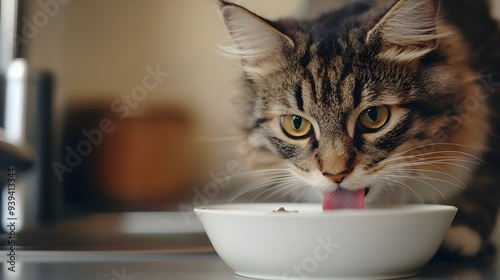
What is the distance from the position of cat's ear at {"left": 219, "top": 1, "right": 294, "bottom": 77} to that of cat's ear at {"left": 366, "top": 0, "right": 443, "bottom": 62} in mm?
162

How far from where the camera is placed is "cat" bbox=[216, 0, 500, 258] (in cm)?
107

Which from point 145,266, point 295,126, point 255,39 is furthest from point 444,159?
point 145,266

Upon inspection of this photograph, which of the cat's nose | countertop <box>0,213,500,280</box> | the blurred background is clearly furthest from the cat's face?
countertop <box>0,213,500,280</box>

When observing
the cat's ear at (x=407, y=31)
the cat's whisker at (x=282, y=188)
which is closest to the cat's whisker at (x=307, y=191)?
the cat's whisker at (x=282, y=188)

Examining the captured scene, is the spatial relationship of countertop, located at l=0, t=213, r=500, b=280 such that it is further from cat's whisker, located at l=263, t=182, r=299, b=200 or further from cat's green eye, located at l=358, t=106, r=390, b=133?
cat's green eye, located at l=358, t=106, r=390, b=133

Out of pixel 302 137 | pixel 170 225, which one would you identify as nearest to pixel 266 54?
pixel 302 137

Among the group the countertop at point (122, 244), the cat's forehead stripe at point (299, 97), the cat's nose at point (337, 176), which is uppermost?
the cat's forehead stripe at point (299, 97)

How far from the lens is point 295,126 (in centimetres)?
111

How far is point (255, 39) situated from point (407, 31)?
0.27 metres

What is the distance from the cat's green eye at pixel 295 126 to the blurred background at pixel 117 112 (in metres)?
0.15

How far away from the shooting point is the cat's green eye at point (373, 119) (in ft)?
3.54

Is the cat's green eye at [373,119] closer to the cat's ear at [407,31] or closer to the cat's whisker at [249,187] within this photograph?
the cat's ear at [407,31]

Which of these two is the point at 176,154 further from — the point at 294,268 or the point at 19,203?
the point at 294,268

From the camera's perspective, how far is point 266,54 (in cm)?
115
